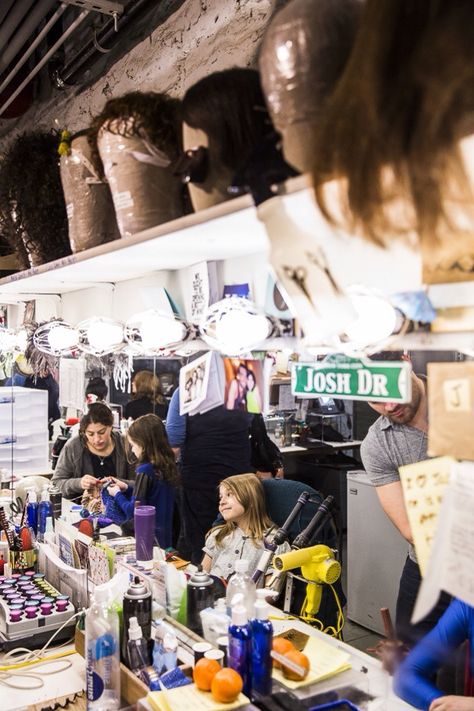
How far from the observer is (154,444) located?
11.3 ft

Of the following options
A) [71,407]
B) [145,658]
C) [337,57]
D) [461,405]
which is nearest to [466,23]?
[337,57]

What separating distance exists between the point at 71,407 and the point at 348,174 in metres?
3.16

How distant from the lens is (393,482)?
8.29ft

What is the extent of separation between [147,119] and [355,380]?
72 cm

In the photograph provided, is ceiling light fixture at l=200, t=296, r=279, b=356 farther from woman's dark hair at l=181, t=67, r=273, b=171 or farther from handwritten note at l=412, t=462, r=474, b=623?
handwritten note at l=412, t=462, r=474, b=623

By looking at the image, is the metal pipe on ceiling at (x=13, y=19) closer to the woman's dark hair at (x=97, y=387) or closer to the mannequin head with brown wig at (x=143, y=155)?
the mannequin head with brown wig at (x=143, y=155)

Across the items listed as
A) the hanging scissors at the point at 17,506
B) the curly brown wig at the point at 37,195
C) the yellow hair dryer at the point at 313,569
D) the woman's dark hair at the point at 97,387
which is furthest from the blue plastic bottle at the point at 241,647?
the woman's dark hair at the point at 97,387

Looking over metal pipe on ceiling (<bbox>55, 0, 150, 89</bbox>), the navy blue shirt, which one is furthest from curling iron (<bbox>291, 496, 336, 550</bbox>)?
metal pipe on ceiling (<bbox>55, 0, 150, 89</bbox>)

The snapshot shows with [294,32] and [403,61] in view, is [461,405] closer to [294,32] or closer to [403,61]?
[403,61]

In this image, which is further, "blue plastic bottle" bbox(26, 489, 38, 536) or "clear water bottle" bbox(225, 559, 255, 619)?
"blue plastic bottle" bbox(26, 489, 38, 536)

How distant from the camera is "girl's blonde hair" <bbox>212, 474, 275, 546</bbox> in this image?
2.88 meters

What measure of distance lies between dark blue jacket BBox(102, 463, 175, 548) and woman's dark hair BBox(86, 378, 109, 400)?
439 millimetres

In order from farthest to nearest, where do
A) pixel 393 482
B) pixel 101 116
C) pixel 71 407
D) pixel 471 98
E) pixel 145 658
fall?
pixel 71 407 < pixel 393 482 < pixel 145 658 < pixel 101 116 < pixel 471 98

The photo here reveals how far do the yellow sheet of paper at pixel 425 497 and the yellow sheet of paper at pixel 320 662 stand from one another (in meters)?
0.86
